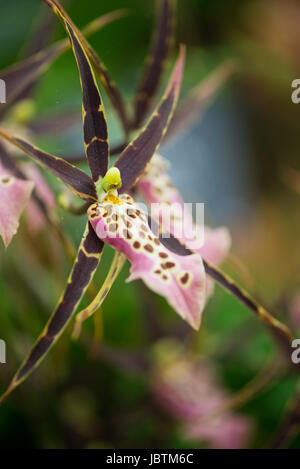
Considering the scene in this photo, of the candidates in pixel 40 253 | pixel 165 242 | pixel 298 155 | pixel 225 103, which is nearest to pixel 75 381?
pixel 40 253

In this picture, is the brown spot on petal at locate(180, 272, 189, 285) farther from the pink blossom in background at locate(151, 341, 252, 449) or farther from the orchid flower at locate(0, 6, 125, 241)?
the pink blossom in background at locate(151, 341, 252, 449)

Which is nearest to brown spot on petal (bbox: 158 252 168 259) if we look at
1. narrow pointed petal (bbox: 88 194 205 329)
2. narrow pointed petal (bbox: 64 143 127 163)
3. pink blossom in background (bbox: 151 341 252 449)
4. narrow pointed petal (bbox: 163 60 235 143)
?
narrow pointed petal (bbox: 88 194 205 329)

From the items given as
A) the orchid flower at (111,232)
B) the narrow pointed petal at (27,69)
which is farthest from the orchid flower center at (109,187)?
the narrow pointed petal at (27,69)

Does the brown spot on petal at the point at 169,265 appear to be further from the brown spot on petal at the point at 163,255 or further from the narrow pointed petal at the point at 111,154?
the narrow pointed petal at the point at 111,154

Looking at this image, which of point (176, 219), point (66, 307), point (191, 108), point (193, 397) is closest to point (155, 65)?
point (191, 108)

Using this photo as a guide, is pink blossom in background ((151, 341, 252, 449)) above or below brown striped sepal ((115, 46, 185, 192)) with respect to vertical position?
below
